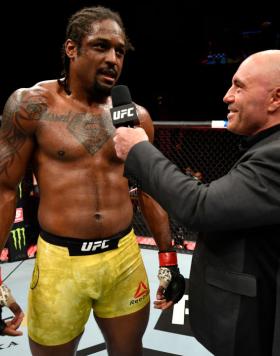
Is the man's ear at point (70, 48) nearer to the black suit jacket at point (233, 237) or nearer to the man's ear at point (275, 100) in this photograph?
the black suit jacket at point (233, 237)

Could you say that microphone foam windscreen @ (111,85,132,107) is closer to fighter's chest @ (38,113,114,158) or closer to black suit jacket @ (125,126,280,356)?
black suit jacket @ (125,126,280,356)

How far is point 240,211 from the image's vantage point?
0.96 m

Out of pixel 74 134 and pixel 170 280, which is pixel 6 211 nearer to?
pixel 74 134

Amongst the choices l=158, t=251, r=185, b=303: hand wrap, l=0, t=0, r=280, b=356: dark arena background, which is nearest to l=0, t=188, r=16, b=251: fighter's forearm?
l=158, t=251, r=185, b=303: hand wrap

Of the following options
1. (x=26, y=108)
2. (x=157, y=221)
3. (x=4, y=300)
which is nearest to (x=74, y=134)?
(x=26, y=108)

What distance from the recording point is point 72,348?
1.52 meters

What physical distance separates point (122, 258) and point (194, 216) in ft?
2.17

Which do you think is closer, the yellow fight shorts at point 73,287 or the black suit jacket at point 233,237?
the black suit jacket at point 233,237

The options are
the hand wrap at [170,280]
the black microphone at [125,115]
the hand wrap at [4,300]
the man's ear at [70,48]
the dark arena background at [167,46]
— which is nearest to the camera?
the black microphone at [125,115]

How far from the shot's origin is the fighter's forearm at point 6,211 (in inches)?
58.4

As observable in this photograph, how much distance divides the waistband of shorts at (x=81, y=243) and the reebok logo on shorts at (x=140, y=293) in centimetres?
22

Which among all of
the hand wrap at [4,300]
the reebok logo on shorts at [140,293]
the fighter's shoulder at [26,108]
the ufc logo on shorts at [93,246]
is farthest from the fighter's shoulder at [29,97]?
the reebok logo on shorts at [140,293]

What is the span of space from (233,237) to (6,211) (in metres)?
0.90

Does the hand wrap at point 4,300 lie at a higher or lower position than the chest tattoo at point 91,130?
lower
